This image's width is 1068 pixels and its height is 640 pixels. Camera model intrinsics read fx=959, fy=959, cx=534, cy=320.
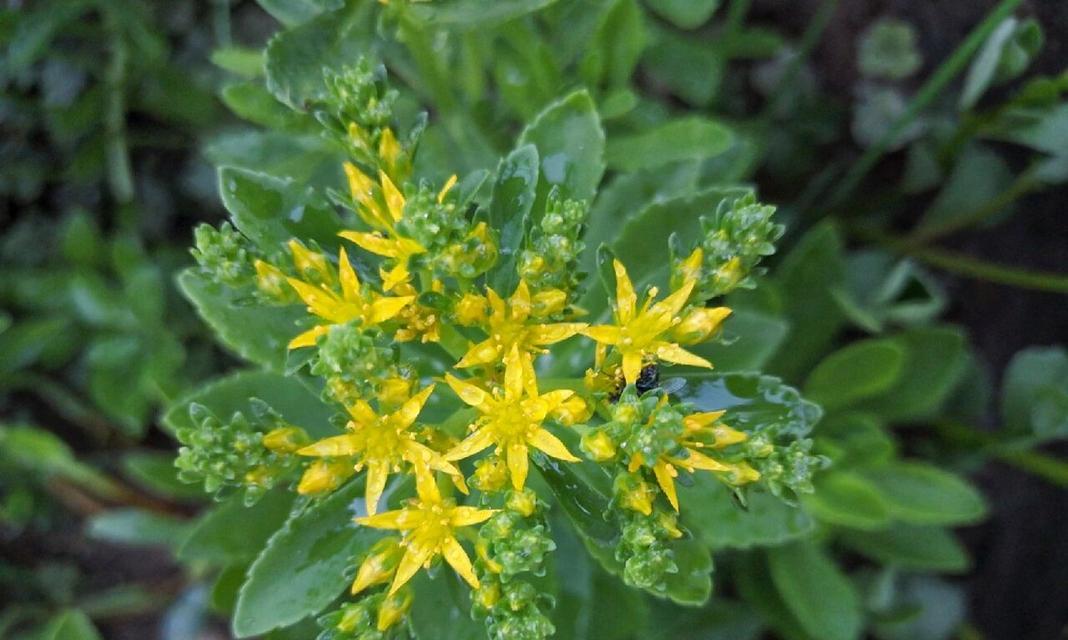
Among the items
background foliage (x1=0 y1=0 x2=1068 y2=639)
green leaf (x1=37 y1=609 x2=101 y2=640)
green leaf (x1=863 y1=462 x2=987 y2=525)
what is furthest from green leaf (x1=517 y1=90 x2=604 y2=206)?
green leaf (x1=37 y1=609 x2=101 y2=640)

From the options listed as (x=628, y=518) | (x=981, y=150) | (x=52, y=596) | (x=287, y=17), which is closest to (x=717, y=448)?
(x=628, y=518)

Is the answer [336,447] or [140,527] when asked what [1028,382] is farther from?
[140,527]

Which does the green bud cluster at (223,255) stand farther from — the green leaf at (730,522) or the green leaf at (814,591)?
the green leaf at (814,591)

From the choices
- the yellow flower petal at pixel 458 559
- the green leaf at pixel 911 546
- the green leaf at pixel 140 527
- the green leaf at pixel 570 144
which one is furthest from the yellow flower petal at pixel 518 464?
the green leaf at pixel 140 527

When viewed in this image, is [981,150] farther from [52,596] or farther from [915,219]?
[52,596]

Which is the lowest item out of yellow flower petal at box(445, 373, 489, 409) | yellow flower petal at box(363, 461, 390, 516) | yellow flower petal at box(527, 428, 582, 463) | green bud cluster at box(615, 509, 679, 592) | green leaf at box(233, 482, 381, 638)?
green leaf at box(233, 482, 381, 638)

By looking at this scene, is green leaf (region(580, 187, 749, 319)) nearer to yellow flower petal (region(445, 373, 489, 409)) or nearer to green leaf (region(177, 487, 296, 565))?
yellow flower petal (region(445, 373, 489, 409))
